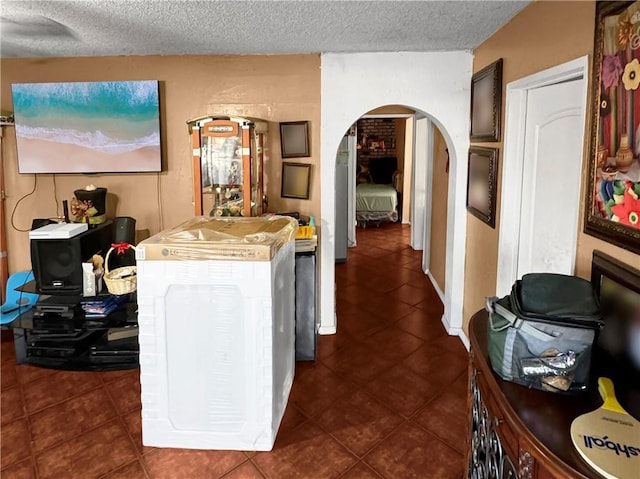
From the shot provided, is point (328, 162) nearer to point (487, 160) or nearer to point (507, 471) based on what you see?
point (487, 160)

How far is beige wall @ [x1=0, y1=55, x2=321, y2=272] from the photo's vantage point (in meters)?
3.67

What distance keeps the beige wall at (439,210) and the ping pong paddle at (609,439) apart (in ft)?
10.9

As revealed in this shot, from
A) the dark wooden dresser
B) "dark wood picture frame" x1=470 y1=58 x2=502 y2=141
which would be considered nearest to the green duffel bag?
the dark wooden dresser

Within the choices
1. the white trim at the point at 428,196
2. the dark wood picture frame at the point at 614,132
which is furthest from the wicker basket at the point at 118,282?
the white trim at the point at 428,196

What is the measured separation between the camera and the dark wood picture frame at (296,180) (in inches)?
147

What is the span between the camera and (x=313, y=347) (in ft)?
11.0

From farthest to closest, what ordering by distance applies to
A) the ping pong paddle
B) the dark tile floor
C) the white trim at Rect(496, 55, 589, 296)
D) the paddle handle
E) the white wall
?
1. the white wall
2. the white trim at Rect(496, 55, 589, 296)
3. the dark tile floor
4. the paddle handle
5. the ping pong paddle

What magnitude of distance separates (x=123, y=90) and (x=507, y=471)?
3.53 meters

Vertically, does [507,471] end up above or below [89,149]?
below

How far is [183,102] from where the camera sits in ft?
12.3

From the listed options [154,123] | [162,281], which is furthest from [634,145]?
Result: [154,123]

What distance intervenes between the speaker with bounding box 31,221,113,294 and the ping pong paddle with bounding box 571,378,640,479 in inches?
124

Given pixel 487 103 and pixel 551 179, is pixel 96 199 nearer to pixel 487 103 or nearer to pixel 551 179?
pixel 487 103

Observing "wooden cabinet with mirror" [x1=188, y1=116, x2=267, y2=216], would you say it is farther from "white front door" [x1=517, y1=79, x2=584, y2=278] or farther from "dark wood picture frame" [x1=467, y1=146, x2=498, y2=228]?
"white front door" [x1=517, y1=79, x2=584, y2=278]
